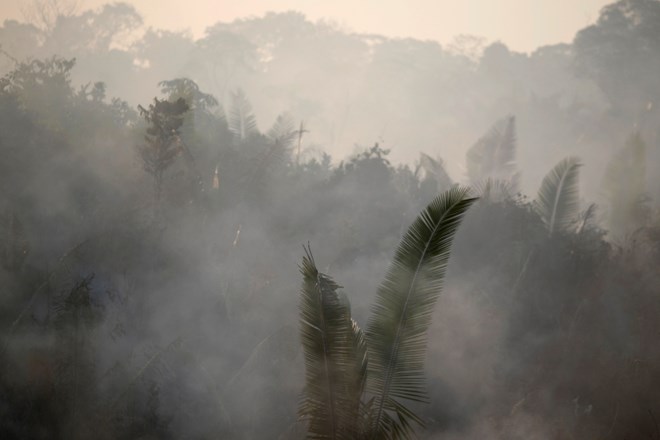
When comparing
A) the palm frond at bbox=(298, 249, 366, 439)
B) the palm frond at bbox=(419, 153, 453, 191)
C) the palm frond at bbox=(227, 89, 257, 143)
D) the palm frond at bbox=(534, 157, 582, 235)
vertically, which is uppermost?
the palm frond at bbox=(227, 89, 257, 143)

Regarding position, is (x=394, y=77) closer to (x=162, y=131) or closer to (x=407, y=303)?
(x=162, y=131)

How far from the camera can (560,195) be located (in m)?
17.3

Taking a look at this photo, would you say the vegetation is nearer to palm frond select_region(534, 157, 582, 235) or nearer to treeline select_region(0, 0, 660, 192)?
palm frond select_region(534, 157, 582, 235)

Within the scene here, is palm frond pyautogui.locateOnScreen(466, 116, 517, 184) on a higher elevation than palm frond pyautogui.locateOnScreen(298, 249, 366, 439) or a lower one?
higher

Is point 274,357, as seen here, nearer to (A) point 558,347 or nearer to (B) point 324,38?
(A) point 558,347

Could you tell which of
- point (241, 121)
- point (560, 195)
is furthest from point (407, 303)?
point (241, 121)

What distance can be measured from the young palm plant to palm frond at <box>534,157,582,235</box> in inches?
445

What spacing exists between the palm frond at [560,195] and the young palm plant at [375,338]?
445 inches

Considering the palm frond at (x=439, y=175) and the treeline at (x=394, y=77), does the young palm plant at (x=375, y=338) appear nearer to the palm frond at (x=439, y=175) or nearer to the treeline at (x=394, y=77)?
the palm frond at (x=439, y=175)

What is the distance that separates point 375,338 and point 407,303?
56 cm

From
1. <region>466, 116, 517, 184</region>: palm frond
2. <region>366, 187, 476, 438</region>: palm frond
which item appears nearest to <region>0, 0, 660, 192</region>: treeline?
<region>466, 116, 517, 184</region>: palm frond

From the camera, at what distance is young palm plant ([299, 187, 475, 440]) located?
6.75 m

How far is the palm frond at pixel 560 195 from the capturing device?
55.6 ft

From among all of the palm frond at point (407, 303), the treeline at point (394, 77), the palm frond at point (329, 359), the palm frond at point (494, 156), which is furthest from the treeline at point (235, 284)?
the treeline at point (394, 77)
